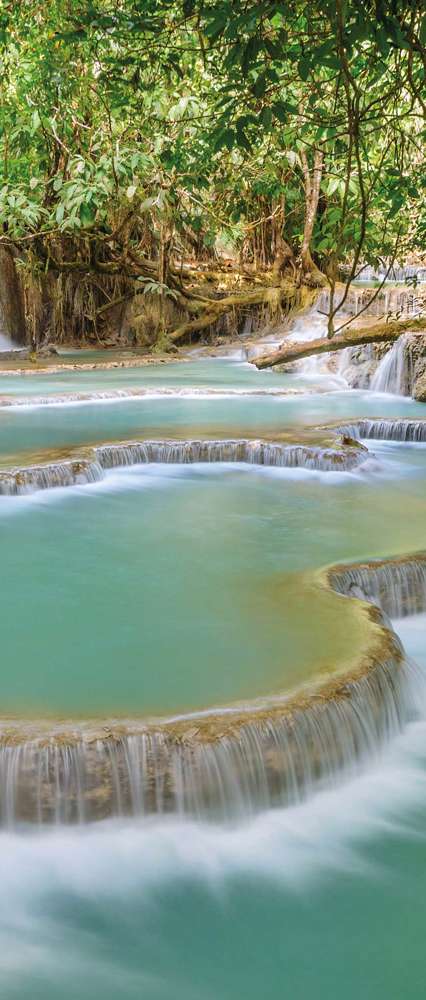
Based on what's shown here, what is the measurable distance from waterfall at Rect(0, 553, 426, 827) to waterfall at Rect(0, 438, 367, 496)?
3994mm

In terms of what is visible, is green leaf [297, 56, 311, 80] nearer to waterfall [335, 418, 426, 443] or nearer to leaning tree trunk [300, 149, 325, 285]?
waterfall [335, 418, 426, 443]

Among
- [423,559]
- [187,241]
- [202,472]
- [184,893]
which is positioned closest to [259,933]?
[184,893]

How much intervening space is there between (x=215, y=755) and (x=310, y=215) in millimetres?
14572

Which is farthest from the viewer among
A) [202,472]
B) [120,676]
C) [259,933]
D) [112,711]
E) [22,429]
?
[22,429]

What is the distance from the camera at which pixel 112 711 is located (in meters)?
3.48

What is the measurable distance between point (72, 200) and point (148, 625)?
9.57 m

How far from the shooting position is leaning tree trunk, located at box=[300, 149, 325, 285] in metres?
16.3

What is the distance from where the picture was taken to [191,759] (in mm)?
3145

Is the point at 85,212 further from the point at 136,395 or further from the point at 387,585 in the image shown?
the point at 387,585

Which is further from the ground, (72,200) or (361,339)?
(72,200)

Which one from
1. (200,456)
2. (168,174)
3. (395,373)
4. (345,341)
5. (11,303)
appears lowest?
(200,456)

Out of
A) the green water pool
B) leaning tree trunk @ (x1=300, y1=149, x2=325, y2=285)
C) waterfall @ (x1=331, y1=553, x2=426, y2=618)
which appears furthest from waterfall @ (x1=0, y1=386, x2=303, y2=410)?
waterfall @ (x1=331, y1=553, x2=426, y2=618)

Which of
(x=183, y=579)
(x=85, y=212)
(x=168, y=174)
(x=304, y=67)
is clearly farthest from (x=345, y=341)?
(x=168, y=174)

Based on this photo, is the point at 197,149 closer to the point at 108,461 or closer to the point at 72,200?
the point at 108,461
